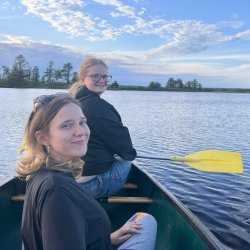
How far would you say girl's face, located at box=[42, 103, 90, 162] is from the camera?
213 centimetres

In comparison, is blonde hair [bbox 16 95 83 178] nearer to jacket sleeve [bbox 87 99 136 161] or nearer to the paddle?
jacket sleeve [bbox 87 99 136 161]

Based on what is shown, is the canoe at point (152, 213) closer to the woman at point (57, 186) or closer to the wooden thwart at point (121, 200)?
the wooden thwart at point (121, 200)

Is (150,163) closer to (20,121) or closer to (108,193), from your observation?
(108,193)

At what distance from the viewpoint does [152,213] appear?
456cm

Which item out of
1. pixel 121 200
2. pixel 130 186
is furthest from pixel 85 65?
pixel 130 186

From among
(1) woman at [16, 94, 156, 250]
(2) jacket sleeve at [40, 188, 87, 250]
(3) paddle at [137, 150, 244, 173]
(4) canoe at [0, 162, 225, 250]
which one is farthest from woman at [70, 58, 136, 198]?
(2) jacket sleeve at [40, 188, 87, 250]

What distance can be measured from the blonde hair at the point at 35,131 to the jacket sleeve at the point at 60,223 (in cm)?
34

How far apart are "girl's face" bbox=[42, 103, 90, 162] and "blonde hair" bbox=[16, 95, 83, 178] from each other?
32mm

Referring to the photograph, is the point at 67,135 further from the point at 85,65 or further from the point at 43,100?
the point at 85,65

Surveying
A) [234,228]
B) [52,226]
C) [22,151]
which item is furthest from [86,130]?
[234,228]

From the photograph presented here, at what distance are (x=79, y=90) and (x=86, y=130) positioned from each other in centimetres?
215

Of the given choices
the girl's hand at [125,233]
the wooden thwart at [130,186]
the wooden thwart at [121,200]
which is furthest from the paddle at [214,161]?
the girl's hand at [125,233]

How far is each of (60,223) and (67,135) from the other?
551 millimetres

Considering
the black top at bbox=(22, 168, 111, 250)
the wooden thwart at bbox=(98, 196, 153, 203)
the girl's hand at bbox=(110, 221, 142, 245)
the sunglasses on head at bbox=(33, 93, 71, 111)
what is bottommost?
the wooden thwart at bbox=(98, 196, 153, 203)
